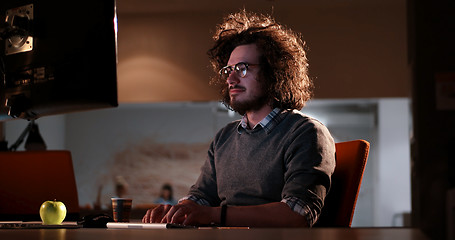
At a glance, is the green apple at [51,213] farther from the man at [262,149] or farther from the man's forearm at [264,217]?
the man's forearm at [264,217]

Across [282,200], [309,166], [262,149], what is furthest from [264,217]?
[262,149]

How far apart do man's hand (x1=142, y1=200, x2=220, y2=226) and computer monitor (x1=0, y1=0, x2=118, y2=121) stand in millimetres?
389

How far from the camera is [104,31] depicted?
1302 millimetres

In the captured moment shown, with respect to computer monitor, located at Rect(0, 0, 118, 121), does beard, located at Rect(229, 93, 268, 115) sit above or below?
below

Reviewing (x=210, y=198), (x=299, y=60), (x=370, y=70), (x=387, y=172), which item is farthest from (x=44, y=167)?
(x=387, y=172)

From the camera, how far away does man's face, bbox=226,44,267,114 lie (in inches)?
77.8

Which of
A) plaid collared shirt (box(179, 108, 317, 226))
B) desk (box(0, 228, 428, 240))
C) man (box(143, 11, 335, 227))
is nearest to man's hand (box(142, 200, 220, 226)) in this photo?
man (box(143, 11, 335, 227))

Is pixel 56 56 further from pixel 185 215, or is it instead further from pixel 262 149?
pixel 262 149

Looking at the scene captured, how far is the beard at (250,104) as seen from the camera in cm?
197

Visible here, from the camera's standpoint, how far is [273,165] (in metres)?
1.81

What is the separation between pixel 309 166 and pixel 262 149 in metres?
0.25

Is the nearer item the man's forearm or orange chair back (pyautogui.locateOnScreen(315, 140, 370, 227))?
the man's forearm

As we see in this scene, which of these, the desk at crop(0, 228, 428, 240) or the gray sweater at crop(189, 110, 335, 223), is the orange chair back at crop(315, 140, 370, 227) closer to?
the gray sweater at crop(189, 110, 335, 223)

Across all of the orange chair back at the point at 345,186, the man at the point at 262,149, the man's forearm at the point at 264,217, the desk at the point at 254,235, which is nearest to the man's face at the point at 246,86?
the man at the point at 262,149
